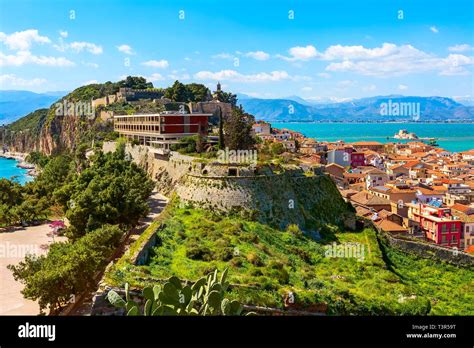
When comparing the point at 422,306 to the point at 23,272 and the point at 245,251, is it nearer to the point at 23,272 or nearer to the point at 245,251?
the point at 245,251

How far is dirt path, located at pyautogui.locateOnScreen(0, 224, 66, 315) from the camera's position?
58.1 ft

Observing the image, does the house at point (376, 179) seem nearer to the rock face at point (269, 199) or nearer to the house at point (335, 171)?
the house at point (335, 171)

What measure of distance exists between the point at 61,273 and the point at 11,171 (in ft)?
276

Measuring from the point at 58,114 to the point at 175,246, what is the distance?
2814 inches

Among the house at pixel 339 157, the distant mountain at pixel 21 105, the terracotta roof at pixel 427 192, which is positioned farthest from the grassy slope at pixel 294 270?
the distant mountain at pixel 21 105

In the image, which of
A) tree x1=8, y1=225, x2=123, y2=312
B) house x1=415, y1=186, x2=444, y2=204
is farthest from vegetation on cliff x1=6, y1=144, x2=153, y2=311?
house x1=415, y1=186, x2=444, y2=204

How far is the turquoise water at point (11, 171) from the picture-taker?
77.0 metres

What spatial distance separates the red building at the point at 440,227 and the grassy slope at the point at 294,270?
7161 millimetres

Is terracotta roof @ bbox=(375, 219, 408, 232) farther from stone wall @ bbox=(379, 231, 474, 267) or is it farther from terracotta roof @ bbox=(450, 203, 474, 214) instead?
terracotta roof @ bbox=(450, 203, 474, 214)

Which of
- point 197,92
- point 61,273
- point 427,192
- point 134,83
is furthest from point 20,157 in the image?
point 61,273

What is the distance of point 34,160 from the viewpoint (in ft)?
299

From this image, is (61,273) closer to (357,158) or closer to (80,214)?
(80,214)

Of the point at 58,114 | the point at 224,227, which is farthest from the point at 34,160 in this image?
the point at 224,227

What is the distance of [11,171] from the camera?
297 ft
